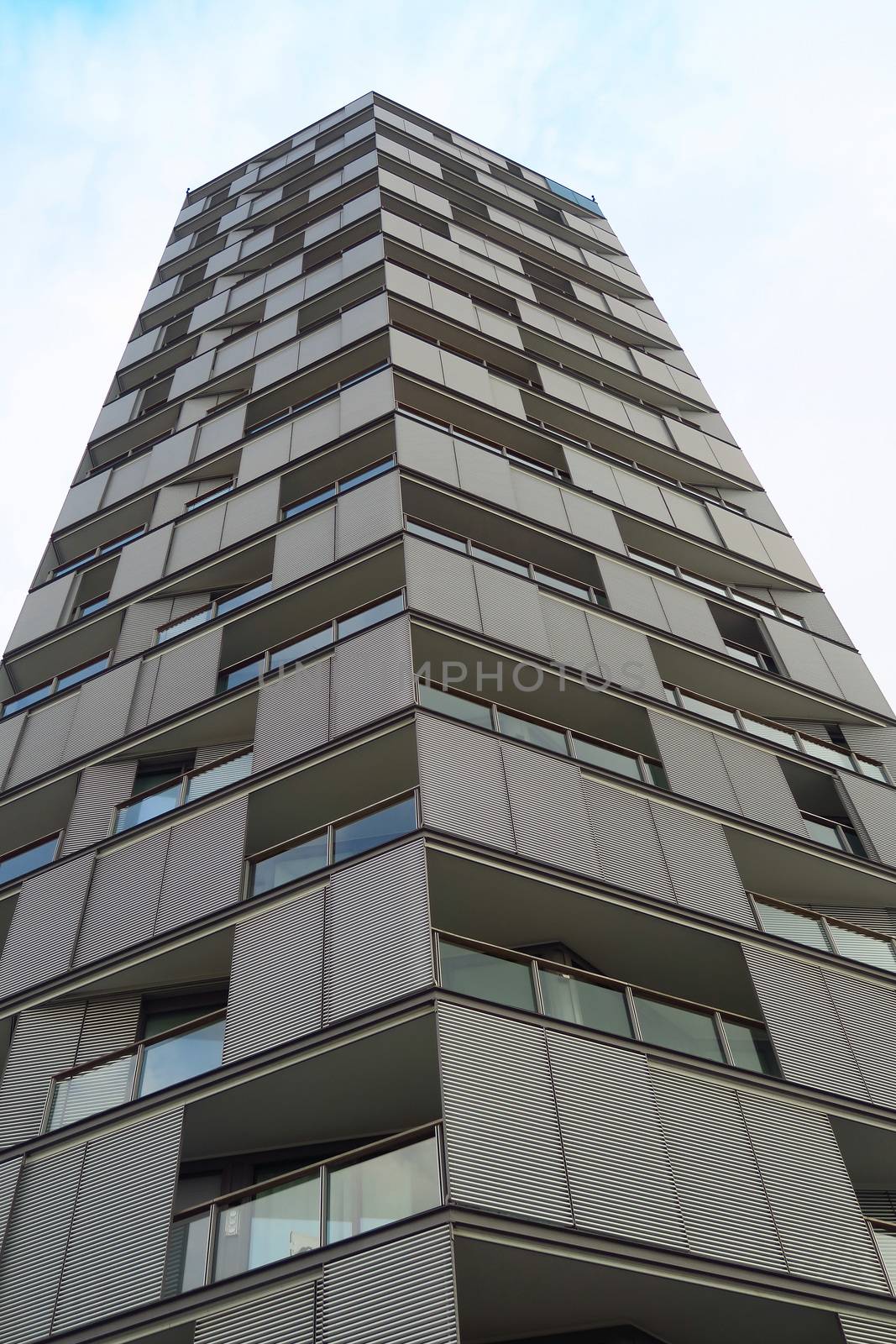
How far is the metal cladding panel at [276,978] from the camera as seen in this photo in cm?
1220

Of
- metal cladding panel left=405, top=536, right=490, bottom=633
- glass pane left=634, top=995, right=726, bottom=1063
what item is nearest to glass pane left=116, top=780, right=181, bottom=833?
metal cladding panel left=405, top=536, right=490, bottom=633

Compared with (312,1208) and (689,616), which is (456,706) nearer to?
(312,1208)

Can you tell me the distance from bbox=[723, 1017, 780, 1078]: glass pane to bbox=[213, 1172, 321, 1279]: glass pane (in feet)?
16.8

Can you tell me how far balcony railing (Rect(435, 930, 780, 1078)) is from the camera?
1194cm

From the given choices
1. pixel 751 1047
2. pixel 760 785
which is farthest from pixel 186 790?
pixel 760 785

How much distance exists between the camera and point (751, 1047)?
13.2 meters

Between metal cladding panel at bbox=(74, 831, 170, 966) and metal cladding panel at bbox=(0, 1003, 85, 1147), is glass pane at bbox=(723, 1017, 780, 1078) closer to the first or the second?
metal cladding panel at bbox=(74, 831, 170, 966)

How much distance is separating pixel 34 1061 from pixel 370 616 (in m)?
7.70

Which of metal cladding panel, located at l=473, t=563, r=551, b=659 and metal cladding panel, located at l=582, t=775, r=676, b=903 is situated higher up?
metal cladding panel, located at l=473, t=563, r=551, b=659

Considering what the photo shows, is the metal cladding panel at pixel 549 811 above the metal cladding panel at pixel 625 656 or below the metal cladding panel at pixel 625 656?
below

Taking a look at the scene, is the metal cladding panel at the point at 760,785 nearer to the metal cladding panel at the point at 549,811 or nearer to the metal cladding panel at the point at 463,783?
the metal cladding panel at the point at 549,811

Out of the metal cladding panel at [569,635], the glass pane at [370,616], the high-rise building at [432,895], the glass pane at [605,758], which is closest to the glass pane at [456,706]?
the high-rise building at [432,895]

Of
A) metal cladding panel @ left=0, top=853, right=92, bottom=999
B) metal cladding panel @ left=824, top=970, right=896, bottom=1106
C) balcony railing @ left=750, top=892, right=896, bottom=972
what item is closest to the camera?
metal cladding panel @ left=824, top=970, right=896, bottom=1106

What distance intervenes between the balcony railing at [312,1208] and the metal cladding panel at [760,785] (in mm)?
8602
